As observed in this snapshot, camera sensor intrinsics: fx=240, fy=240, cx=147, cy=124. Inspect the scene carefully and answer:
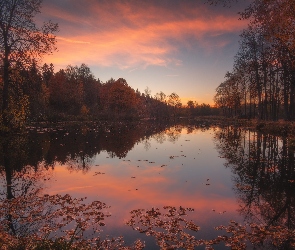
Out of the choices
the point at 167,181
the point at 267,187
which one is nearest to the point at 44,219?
the point at 167,181

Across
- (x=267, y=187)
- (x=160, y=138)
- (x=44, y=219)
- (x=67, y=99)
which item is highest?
(x=67, y=99)

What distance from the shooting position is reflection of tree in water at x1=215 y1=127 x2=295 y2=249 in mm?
8500

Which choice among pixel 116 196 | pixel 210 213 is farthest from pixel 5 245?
pixel 210 213

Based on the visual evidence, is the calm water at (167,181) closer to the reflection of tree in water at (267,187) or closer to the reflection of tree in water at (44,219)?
the reflection of tree in water at (267,187)

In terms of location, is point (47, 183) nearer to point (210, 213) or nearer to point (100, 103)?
point (210, 213)

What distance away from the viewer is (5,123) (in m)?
27.6

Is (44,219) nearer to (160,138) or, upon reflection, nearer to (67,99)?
(160,138)

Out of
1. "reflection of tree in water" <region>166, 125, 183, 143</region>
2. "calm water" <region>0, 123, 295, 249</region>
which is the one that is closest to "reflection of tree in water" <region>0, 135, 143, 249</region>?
"calm water" <region>0, 123, 295, 249</region>

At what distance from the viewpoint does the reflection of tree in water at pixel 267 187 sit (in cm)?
850

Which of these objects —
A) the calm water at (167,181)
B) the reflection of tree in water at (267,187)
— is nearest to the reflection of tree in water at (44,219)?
the calm water at (167,181)

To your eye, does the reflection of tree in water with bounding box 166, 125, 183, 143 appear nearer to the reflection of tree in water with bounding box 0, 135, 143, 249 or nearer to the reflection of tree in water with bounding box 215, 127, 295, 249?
the reflection of tree in water with bounding box 215, 127, 295, 249

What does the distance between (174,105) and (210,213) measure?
16051 centimetres

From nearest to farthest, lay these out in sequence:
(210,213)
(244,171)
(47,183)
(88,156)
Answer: (210,213)
(47,183)
(244,171)
(88,156)

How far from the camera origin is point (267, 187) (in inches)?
473
